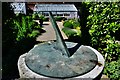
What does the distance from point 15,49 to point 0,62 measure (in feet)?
5.03

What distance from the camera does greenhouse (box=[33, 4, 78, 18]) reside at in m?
36.6

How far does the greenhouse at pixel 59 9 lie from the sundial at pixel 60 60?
2956 centimetres

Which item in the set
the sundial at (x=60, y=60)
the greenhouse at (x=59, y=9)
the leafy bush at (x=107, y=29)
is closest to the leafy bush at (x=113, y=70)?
the leafy bush at (x=107, y=29)

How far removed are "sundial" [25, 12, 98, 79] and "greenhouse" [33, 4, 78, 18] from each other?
2956 centimetres

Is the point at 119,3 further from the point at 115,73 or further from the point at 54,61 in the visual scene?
the point at 54,61

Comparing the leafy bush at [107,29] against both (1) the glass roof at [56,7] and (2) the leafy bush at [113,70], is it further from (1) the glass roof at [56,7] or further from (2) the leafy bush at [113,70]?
(1) the glass roof at [56,7]

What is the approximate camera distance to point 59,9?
38.2m

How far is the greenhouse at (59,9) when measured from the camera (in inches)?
1442

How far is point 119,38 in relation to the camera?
10516 mm

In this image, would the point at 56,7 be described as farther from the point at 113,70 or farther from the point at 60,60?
the point at 60,60

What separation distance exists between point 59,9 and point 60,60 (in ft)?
106

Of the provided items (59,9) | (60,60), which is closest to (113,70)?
(60,60)

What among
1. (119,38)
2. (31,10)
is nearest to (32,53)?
(119,38)

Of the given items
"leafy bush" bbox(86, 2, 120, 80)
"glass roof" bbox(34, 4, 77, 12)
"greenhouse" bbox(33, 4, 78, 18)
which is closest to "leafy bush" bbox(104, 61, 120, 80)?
"leafy bush" bbox(86, 2, 120, 80)
